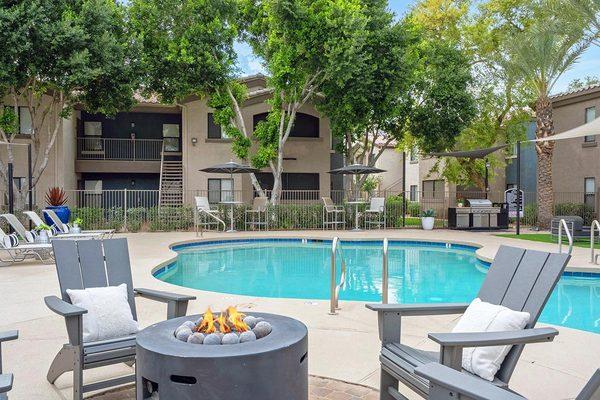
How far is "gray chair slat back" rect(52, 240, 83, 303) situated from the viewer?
3.62m

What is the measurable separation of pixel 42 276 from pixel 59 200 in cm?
775

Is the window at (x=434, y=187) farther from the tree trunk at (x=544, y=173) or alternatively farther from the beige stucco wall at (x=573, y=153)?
the tree trunk at (x=544, y=173)

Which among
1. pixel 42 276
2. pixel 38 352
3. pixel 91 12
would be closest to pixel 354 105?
pixel 91 12

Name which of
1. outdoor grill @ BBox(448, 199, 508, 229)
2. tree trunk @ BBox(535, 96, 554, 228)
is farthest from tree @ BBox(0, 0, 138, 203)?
tree trunk @ BBox(535, 96, 554, 228)

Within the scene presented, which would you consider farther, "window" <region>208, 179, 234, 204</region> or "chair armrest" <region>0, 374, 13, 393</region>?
"window" <region>208, 179, 234, 204</region>

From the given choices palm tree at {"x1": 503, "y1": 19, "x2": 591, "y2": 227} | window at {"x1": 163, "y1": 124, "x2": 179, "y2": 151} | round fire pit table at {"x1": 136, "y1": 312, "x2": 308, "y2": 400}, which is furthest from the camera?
window at {"x1": 163, "y1": 124, "x2": 179, "y2": 151}

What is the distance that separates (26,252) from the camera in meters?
10.4

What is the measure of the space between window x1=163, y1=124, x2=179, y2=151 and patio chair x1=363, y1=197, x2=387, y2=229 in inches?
393

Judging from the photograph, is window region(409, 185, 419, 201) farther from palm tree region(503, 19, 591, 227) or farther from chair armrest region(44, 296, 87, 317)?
chair armrest region(44, 296, 87, 317)

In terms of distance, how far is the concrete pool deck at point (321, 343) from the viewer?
356 centimetres

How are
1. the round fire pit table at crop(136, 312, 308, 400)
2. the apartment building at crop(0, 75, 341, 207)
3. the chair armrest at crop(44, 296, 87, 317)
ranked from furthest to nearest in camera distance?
the apartment building at crop(0, 75, 341, 207), the chair armrest at crop(44, 296, 87, 317), the round fire pit table at crop(136, 312, 308, 400)

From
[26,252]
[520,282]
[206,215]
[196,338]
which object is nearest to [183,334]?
[196,338]

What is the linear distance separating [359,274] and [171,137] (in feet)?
50.5

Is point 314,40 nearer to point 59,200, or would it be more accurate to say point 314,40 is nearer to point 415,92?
point 415,92
